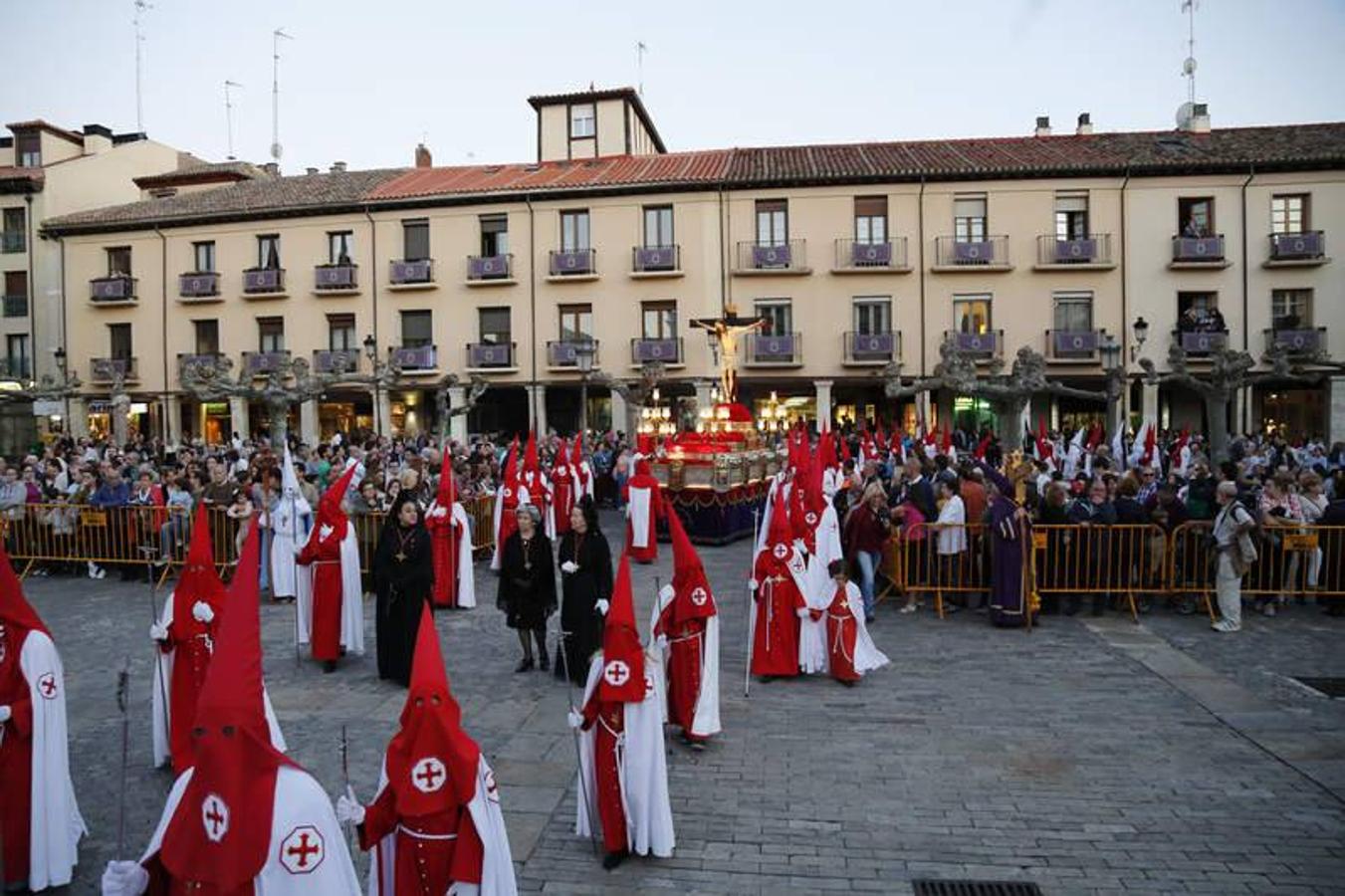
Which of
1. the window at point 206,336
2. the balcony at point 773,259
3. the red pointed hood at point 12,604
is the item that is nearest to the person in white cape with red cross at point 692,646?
the red pointed hood at point 12,604

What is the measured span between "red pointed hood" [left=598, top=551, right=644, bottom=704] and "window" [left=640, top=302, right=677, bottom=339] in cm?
2610

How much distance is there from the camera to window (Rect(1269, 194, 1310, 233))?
28719mm

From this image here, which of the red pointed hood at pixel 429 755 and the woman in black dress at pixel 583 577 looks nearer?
the red pointed hood at pixel 429 755

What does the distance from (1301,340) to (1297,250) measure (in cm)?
287

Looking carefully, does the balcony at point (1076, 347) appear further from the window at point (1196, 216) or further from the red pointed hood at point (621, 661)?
the red pointed hood at point (621, 661)

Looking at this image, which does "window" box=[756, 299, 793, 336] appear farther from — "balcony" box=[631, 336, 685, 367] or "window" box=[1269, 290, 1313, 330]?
"window" box=[1269, 290, 1313, 330]

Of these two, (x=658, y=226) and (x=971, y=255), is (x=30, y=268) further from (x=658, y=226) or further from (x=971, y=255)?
(x=971, y=255)

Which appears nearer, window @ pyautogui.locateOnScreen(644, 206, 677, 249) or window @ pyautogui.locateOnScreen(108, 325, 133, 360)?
window @ pyautogui.locateOnScreen(644, 206, 677, 249)

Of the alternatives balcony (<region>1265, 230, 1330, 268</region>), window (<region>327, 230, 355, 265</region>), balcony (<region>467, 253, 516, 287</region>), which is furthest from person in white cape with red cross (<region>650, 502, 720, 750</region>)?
window (<region>327, 230, 355, 265</region>)

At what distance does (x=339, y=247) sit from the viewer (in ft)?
108

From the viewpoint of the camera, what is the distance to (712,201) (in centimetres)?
3048

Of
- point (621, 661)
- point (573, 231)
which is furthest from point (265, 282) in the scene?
point (621, 661)

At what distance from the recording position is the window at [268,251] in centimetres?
3347

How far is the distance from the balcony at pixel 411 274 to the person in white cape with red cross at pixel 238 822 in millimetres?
30025
